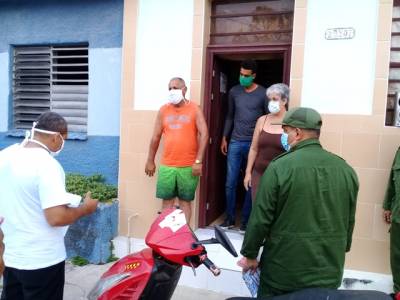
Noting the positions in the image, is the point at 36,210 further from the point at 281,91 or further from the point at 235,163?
the point at 235,163

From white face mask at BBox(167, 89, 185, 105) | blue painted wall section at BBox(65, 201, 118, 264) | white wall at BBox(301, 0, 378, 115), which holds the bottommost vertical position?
blue painted wall section at BBox(65, 201, 118, 264)

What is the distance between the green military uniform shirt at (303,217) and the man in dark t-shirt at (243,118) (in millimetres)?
2141

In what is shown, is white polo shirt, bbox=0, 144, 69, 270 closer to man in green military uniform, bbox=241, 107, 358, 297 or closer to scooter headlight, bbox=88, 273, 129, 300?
scooter headlight, bbox=88, 273, 129, 300

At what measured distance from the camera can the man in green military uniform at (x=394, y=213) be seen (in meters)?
3.70

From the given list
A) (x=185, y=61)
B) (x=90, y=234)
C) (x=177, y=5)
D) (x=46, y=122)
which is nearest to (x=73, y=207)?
(x=46, y=122)

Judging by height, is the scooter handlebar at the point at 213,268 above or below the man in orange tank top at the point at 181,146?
below

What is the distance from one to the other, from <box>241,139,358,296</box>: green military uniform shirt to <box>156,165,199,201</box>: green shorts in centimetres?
197

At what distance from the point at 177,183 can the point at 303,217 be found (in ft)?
7.26

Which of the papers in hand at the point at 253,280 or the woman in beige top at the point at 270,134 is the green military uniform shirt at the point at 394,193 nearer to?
the woman in beige top at the point at 270,134

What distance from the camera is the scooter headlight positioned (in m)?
2.40

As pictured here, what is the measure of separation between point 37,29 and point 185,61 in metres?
2.25

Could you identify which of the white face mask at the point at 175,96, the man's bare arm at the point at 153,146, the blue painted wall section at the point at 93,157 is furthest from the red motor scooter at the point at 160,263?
the blue painted wall section at the point at 93,157

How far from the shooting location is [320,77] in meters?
4.22

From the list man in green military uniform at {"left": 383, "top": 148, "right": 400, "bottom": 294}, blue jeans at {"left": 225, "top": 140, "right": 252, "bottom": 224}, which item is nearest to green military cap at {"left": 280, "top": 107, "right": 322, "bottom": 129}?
man in green military uniform at {"left": 383, "top": 148, "right": 400, "bottom": 294}
